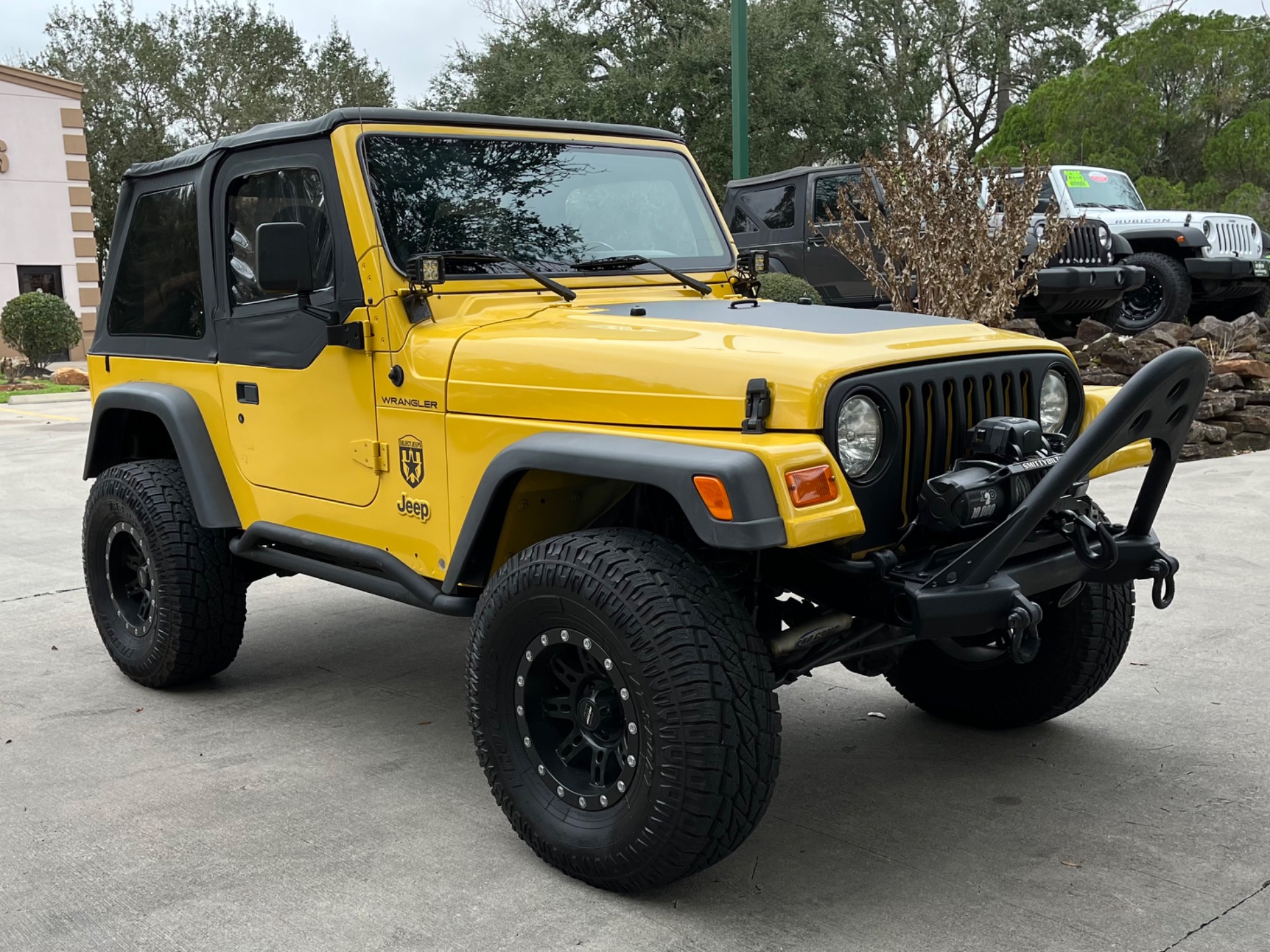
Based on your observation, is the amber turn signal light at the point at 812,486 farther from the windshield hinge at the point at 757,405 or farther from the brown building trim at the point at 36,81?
the brown building trim at the point at 36,81

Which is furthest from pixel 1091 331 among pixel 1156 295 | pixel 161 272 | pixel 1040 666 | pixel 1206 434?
pixel 161 272

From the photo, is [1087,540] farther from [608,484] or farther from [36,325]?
[36,325]

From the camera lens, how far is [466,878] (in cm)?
330

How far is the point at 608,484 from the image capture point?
3.70m

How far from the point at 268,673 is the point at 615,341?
249 cm

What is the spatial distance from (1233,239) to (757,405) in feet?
40.7

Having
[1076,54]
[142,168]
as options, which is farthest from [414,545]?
A: [1076,54]

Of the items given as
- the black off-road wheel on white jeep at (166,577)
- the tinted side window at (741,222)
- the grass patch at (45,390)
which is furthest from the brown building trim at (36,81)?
the black off-road wheel on white jeep at (166,577)

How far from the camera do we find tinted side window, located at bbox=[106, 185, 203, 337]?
15.5ft

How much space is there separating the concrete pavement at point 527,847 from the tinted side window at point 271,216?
59.5 inches

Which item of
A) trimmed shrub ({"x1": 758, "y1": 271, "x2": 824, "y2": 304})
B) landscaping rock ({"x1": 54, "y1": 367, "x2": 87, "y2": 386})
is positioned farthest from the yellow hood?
landscaping rock ({"x1": 54, "y1": 367, "x2": 87, "y2": 386})

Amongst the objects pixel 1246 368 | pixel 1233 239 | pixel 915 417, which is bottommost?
pixel 1246 368

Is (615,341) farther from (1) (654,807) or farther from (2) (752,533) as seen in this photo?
(1) (654,807)

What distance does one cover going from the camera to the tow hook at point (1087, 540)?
10.5 ft
